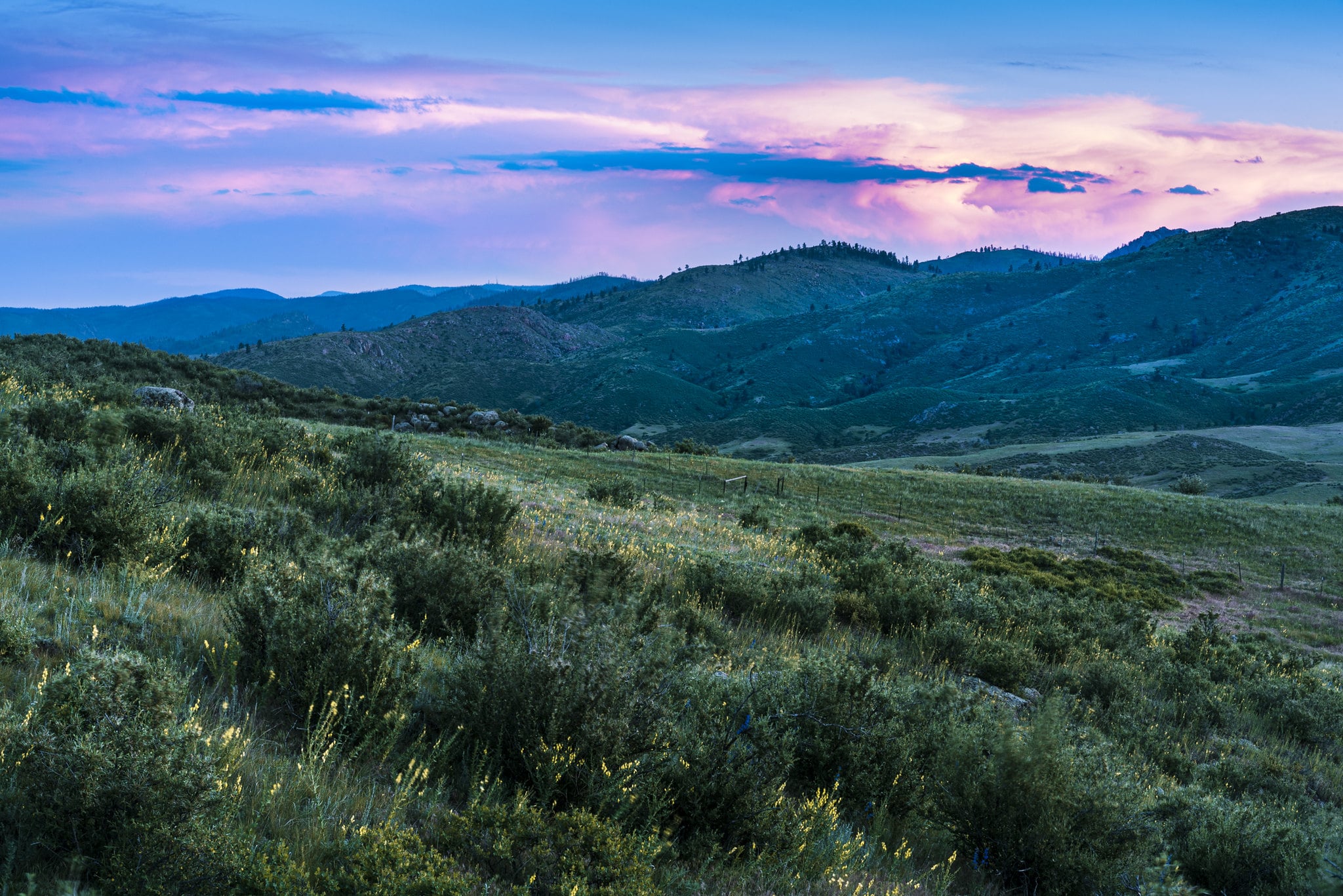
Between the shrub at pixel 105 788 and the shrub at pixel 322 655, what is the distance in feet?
3.31

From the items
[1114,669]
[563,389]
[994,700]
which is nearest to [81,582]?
[994,700]

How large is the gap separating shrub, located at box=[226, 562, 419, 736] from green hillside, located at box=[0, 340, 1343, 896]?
2 centimetres

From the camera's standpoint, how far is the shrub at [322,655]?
361 cm

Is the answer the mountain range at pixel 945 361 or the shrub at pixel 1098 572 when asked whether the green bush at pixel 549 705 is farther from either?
the mountain range at pixel 945 361

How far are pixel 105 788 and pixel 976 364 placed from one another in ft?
570

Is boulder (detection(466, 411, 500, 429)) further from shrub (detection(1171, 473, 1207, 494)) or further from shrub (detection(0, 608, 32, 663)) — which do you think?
shrub (detection(1171, 473, 1207, 494))

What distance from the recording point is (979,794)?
13.6 feet

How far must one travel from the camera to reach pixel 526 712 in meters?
3.61

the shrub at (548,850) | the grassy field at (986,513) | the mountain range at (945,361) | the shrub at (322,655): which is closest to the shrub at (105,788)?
the shrub at (548,850)

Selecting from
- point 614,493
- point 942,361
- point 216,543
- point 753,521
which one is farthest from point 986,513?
point 942,361

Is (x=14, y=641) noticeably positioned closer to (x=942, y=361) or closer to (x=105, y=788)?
(x=105, y=788)

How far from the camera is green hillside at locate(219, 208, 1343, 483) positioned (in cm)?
10275

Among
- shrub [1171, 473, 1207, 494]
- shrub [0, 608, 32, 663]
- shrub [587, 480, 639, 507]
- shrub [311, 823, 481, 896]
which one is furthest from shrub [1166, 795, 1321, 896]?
shrub [1171, 473, 1207, 494]

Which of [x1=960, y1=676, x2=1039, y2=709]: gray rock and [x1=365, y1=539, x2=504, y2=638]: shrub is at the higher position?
[x1=365, y1=539, x2=504, y2=638]: shrub
